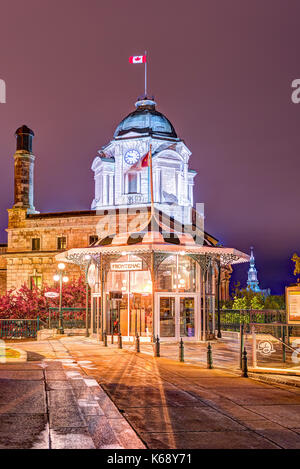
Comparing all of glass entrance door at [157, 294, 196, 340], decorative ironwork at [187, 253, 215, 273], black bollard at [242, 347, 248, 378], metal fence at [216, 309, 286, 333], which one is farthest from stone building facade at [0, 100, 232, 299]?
black bollard at [242, 347, 248, 378]

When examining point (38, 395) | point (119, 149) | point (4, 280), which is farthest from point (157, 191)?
point (38, 395)

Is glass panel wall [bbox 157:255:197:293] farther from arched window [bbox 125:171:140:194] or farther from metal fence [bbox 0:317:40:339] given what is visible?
arched window [bbox 125:171:140:194]

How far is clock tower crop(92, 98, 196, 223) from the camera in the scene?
69.2 m

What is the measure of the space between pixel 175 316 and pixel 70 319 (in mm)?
13449

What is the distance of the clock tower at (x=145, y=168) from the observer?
6919 cm

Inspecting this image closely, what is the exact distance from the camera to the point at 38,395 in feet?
40.2

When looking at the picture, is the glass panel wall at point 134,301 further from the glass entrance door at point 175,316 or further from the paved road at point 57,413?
the paved road at point 57,413

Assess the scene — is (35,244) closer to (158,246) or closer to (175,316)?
(175,316)

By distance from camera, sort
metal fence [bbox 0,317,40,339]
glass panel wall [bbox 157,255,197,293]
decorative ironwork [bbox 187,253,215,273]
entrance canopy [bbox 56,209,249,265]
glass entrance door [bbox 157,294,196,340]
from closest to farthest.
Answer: entrance canopy [bbox 56,209,249,265], glass entrance door [bbox 157,294,196,340], glass panel wall [bbox 157,255,197,293], decorative ironwork [bbox 187,253,215,273], metal fence [bbox 0,317,40,339]

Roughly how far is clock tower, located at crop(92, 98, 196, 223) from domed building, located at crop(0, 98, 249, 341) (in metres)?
0.13

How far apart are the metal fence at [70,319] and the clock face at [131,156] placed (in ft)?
110

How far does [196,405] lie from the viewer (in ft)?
37.1

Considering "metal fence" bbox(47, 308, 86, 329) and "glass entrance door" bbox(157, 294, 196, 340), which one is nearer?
"glass entrance door" bbox(157, 294, 196, 340)

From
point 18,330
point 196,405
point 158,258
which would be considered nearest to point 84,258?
point 18,330
